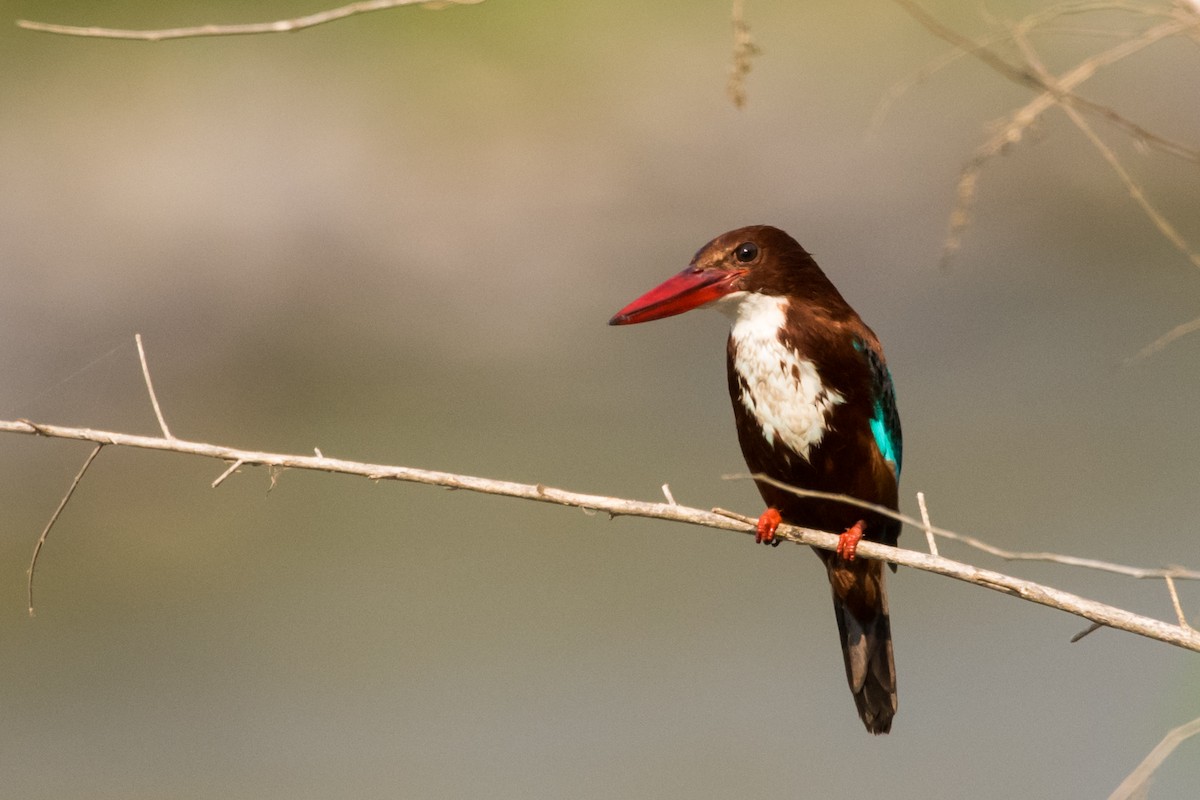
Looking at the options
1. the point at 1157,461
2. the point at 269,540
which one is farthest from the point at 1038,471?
the point at 269,540

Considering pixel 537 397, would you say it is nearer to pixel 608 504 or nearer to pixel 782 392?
pixel 782 392

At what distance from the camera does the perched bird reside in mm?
2836

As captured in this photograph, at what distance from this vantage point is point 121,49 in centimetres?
856

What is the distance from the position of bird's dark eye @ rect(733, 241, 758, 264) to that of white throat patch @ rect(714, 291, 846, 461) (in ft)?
0.41

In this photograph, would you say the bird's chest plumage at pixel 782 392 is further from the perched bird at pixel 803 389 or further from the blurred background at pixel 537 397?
the blurred background at pixel 537 397

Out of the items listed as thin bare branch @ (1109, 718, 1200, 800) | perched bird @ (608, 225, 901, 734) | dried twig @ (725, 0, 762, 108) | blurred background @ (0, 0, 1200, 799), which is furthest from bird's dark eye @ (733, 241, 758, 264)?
blurred background @ (0, 0, 1200, 799)

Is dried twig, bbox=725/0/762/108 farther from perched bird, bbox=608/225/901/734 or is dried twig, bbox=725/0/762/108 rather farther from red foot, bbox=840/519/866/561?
red foot, bbox=840/519/866/561

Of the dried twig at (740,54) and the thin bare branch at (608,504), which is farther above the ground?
the dried twig at (740,54)

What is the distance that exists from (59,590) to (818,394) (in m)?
3.92

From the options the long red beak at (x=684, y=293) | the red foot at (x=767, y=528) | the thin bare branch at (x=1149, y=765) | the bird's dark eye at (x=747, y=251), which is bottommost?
the thin bare branch at (x=1149, y=765)

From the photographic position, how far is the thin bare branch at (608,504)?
6.86ft

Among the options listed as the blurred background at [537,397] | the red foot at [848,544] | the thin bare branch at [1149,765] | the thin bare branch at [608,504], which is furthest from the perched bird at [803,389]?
the blurred background at [537,397]

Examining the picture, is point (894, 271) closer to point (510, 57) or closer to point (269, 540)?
point (510, 57)

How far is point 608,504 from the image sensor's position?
7.68ft
